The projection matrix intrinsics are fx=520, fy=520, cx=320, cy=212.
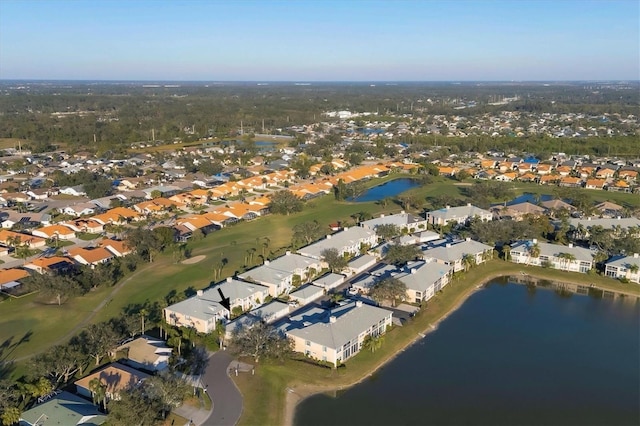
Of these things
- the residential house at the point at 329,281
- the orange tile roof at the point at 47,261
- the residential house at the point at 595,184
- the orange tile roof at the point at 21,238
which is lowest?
the residential house at the point at 329,281

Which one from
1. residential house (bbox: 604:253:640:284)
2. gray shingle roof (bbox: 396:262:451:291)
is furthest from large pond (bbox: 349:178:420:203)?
residential house (bbox: 604:253:640:284)

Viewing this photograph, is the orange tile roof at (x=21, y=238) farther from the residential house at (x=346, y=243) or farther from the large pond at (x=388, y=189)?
the large pond at (x=388, y=189)

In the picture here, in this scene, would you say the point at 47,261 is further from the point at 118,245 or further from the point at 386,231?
the point at 386,231

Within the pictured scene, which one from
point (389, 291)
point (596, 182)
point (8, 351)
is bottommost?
point (8, 351)

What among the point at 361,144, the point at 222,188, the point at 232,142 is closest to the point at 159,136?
the point at 232,142

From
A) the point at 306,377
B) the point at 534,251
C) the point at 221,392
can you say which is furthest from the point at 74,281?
the point at 534,251

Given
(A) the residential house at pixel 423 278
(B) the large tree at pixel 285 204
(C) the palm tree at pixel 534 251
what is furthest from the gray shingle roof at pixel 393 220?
(C) the palm tree at pixel 534 251
